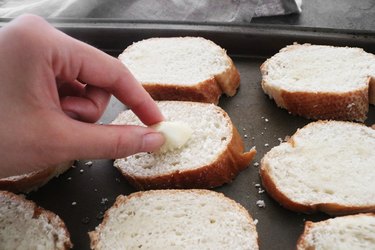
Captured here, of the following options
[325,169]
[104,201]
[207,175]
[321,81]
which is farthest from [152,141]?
[321,81]

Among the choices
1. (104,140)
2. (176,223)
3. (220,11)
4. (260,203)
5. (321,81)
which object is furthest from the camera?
(220,11)

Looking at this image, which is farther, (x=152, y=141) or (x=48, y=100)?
(x=152, y=141)

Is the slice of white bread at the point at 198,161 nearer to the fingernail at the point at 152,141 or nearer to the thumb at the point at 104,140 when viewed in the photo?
the fingernail at the point at 152,141

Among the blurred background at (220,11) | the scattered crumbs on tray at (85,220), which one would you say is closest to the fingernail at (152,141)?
the scattered crumbs on tray at (85,220)

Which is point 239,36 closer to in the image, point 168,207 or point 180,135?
point 180,135

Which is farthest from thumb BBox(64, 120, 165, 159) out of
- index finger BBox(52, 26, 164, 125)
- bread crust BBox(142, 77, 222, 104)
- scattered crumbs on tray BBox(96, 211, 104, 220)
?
bread crust BBox(142, 77, 222, 104)

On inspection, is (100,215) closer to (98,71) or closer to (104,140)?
(104,140)

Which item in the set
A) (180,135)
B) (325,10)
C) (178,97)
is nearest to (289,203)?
(180,135)
